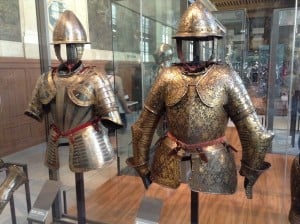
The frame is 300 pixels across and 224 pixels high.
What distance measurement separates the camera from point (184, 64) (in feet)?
4.83

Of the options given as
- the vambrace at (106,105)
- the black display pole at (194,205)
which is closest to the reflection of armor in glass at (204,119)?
the black display pole at (194,205)

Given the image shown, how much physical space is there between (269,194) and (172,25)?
2.23m

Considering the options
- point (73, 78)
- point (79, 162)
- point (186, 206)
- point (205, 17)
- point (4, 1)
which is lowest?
point (186, 206)

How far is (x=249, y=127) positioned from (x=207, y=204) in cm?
139

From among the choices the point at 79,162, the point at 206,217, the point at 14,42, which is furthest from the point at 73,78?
the point at 14,42

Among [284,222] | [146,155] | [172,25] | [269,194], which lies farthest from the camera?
[172,25]

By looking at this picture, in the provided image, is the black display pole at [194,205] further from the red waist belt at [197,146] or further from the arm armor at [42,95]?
the arm armor at [42,95]

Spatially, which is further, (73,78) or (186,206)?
(186,206)

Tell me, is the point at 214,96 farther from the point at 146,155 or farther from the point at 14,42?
the point at 14,42

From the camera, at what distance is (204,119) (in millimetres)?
1410

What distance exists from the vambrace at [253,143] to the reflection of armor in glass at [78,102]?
0.72m

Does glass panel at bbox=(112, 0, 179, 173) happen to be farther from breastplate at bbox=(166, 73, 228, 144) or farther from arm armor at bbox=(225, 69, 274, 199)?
arm armor at bbox=(225, 69, 274, 199)

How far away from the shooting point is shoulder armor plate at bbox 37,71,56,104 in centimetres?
180

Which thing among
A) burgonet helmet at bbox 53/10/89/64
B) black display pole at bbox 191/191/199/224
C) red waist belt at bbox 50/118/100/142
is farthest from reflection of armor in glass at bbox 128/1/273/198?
burgonet helmet at bbox 53/10/89/64
